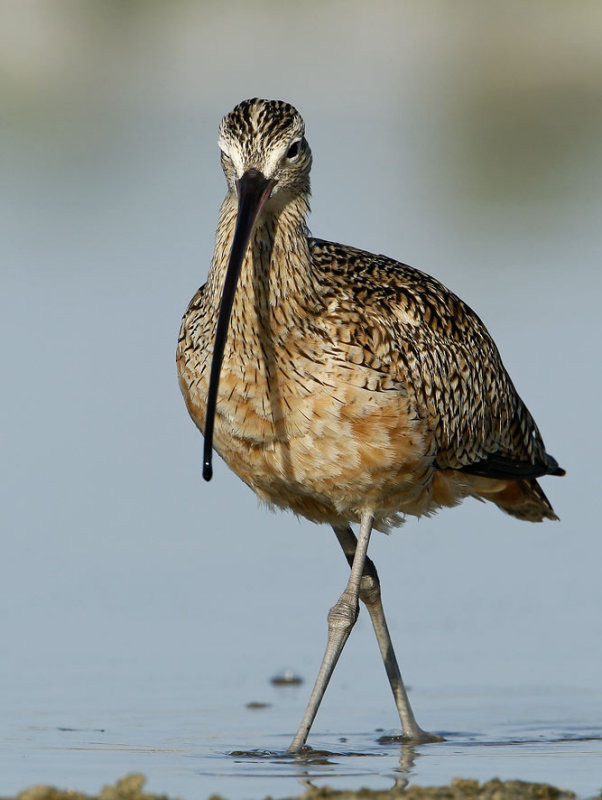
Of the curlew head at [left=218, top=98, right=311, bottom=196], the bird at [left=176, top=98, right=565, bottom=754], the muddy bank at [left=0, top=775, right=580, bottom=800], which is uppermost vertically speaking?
the curlew head at [left=218, top=98, right=311, bottom=196]

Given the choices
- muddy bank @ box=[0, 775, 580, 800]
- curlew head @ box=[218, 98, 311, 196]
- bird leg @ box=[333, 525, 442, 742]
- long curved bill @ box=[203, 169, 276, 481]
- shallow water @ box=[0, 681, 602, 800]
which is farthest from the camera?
bird leg @ box=[333, 525, 442, 742]

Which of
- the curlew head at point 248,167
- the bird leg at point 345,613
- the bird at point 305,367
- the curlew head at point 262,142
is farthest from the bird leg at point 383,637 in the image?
the curlew head at point 262,142

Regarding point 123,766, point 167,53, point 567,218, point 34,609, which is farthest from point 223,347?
point 167,53

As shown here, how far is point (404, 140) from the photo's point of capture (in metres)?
22.2

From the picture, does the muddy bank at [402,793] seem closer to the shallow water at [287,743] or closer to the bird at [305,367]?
the shallow water at [287,743]

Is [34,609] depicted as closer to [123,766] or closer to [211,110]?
[123,766]

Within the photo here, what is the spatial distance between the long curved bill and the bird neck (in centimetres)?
20

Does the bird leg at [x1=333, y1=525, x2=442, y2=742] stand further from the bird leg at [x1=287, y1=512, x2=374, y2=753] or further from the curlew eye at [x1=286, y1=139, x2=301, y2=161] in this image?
the curlew eye at [x1=286, y1=139, x2=301, y2=161]

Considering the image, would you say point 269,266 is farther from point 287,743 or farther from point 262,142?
point 287,743

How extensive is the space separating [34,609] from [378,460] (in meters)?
2.54

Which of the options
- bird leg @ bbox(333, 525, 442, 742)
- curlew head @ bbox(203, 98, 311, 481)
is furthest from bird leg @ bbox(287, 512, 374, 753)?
curlew head @ bbox(203, 98, 311, 481)

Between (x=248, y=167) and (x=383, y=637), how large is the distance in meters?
2.29

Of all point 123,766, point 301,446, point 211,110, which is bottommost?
point 123,766

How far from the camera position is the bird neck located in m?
6.84
